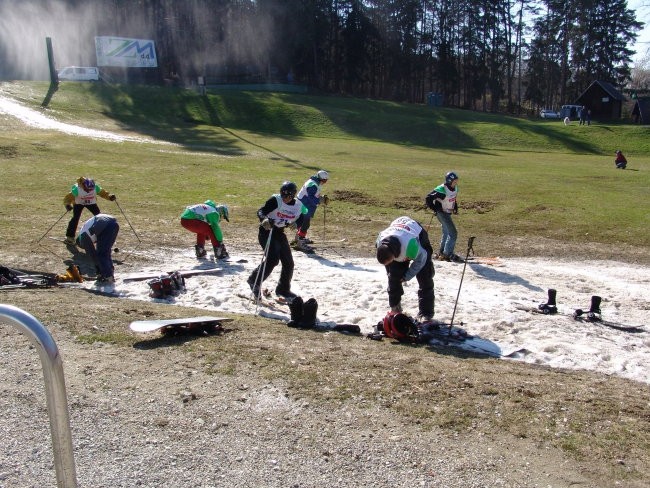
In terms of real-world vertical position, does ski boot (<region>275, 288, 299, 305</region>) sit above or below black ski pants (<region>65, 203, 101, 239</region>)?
below

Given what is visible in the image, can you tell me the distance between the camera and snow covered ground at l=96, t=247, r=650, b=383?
876 centimetres

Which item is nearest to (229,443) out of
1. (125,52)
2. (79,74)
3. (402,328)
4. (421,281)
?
(402,328)

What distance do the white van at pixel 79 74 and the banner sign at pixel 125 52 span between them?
190 cm

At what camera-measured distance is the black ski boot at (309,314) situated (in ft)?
31.4

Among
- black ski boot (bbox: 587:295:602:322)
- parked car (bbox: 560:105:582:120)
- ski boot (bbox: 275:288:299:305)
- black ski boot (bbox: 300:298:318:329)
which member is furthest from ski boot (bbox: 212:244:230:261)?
parked car (bbox: 560:105:582:120)

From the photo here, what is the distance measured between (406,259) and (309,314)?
166cm

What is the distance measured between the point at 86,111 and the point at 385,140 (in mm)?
21396

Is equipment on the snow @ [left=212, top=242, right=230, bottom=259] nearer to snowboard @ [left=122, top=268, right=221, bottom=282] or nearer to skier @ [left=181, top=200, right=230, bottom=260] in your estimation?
skier @ [left=181, top=200, right=230, bottom=260]

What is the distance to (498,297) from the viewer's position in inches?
456

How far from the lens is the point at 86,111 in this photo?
4534 centimetres

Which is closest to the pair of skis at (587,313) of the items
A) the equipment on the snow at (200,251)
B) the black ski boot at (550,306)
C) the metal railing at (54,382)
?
the black ski boot at (550,306)

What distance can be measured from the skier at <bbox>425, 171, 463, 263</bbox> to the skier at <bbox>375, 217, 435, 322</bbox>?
5176 millimetres

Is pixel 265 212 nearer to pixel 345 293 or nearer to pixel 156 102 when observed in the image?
pixel 345 293

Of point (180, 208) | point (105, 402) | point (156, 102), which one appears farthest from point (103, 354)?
point (156, 102)
